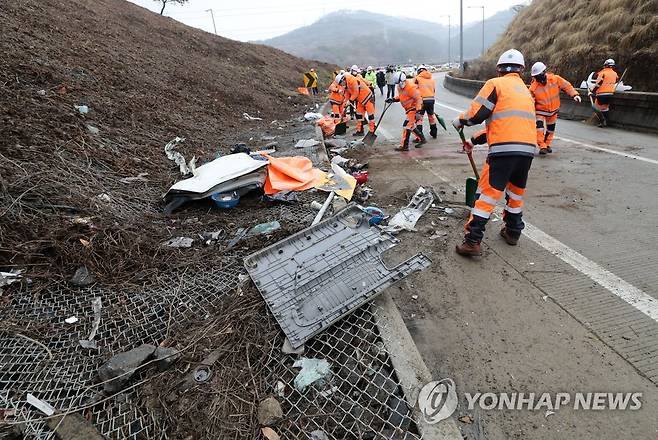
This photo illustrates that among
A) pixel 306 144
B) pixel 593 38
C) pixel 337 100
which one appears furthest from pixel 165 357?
pixel 593 38

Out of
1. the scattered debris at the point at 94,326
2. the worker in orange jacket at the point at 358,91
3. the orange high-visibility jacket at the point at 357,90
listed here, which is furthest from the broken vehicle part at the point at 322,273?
the orange high-visibility jacket at the point at 357,90

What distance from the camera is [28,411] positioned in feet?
5.95

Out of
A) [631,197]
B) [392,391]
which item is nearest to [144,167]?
[392,391]

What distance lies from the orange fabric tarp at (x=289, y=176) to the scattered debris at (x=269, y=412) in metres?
2.74

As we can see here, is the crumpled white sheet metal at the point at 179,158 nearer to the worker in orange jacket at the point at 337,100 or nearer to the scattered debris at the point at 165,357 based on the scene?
the scattered debris at the point at 165,357

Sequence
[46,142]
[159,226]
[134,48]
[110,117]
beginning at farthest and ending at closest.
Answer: [134,48] → [110,117] → [46,142] → [159,226]

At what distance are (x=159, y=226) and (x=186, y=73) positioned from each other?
28.3 feet

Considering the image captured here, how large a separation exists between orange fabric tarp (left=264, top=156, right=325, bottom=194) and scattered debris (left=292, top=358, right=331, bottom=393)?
99.1 inches

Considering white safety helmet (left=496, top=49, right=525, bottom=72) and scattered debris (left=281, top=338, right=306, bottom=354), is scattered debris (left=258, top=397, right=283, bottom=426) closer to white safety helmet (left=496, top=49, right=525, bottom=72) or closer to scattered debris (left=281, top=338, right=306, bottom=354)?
scattered debris (left=281, top=338, right=306, bottom=354)

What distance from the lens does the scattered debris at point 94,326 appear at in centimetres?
224

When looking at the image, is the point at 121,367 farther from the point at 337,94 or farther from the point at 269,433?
the point at 337,94

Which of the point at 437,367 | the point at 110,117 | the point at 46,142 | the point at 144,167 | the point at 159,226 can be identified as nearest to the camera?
the point at 437,367

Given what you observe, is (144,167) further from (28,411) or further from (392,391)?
(392,391)

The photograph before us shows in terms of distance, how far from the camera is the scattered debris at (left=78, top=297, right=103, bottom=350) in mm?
2238
